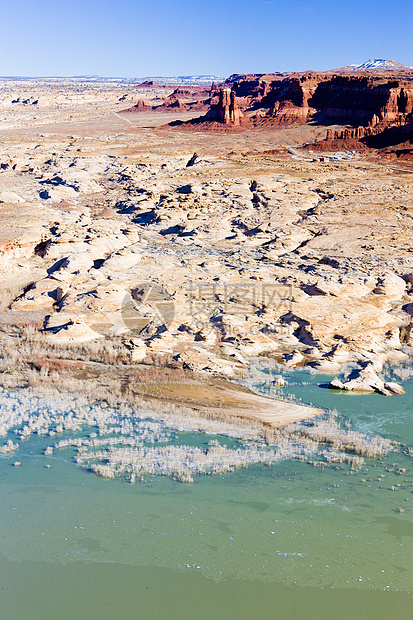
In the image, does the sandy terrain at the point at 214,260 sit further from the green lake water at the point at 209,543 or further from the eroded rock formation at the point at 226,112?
the eroded rock formation at the point at 226,112

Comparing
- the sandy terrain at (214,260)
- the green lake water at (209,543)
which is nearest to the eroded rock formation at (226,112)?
the sandy terrain at (214,260)

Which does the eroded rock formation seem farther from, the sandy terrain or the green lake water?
the green lake water

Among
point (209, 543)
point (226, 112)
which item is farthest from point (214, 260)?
point (226, 112)

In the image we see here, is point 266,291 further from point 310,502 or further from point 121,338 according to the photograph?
point 310,502

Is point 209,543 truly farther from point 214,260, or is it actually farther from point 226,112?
point 226,112

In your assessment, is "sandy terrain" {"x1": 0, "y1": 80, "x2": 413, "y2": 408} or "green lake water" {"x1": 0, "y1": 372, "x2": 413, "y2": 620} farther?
"sandy terrain" {"x1": 0, "y1": 80, "x2": 413, "y2": 408}

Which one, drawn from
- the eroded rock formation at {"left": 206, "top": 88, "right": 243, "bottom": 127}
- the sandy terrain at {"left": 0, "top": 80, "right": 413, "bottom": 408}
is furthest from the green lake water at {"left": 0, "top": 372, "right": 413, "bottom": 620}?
the eroded rock formation at {"left": 206, "top": 88, "right": 243, "bottom": 127}

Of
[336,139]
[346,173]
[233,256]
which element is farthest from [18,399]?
[336,139]
